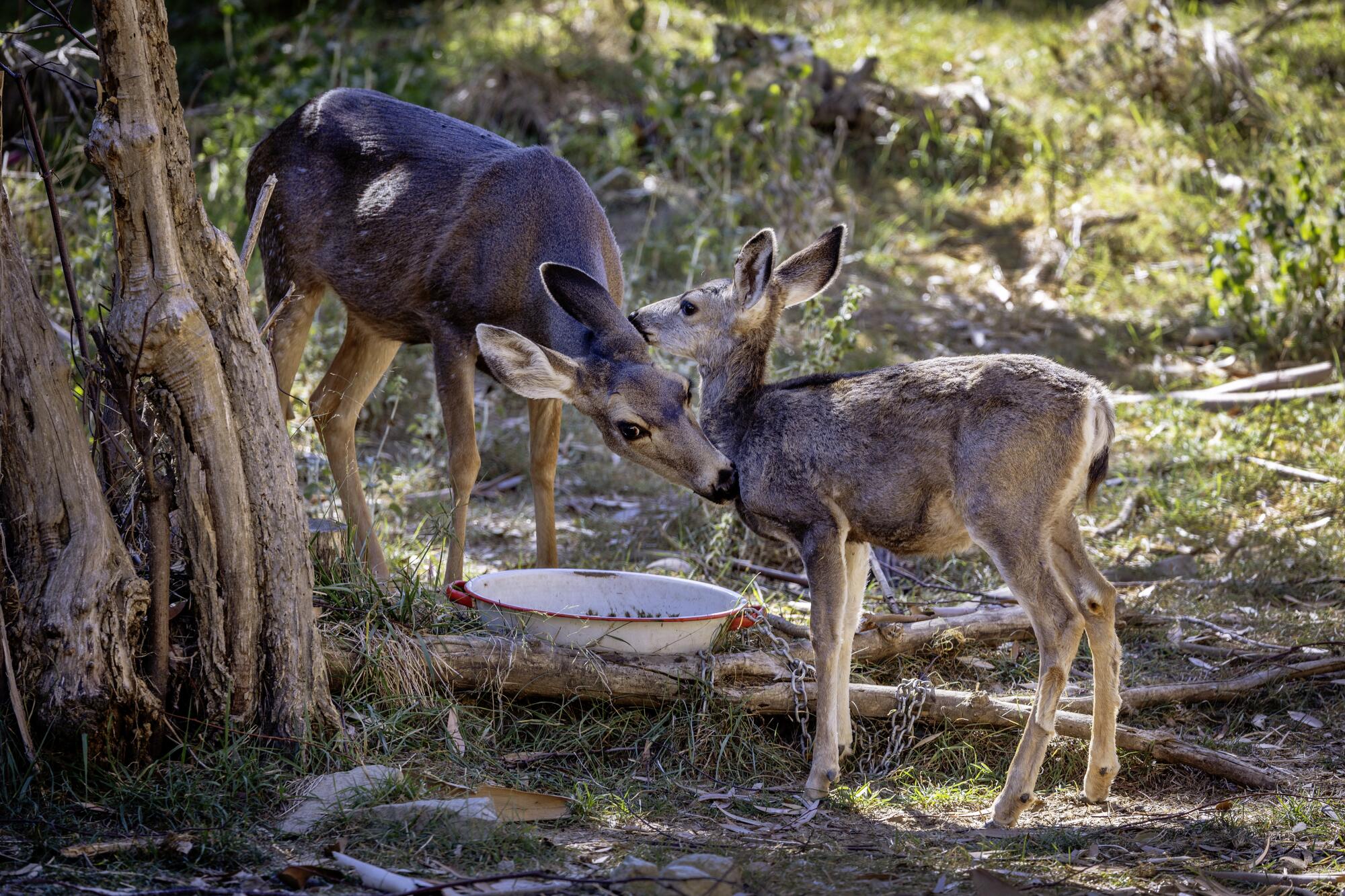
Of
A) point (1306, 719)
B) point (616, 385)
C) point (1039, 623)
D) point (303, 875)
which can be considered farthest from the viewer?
point (616, 385)

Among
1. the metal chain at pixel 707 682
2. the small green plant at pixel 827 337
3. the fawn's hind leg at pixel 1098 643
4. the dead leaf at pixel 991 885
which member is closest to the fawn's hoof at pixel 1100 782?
the fawn's hind leg at pixel 1098 643

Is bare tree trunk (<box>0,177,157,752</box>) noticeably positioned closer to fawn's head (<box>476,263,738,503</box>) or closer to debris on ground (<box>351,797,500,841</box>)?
debris on ground (<box>351,797,500,841</box>)

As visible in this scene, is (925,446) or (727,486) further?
(727,486)

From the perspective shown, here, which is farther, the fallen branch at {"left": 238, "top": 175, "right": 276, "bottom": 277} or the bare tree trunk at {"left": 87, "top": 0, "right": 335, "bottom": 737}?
→ the fallen branch at {"left": 238, "top": 175, "right": 276, "bottom": 277}

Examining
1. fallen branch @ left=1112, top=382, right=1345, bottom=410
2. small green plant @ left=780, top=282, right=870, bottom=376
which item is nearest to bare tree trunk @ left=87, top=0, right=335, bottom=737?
small green plant @ left=780, top=282, right=870, bottom=376

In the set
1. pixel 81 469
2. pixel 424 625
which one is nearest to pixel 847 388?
pixel 424 625

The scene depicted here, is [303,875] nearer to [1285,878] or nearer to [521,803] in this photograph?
[521,803]

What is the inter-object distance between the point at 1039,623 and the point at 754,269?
191 cm

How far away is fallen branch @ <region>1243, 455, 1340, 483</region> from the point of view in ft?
24.6

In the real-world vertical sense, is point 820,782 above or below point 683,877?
below

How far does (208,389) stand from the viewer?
397 centimetres

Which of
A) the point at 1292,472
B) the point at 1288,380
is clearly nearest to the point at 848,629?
the point at 1292,472

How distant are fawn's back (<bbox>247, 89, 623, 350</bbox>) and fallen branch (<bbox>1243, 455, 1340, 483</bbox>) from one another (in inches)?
157

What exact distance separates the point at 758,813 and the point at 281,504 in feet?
6.09
